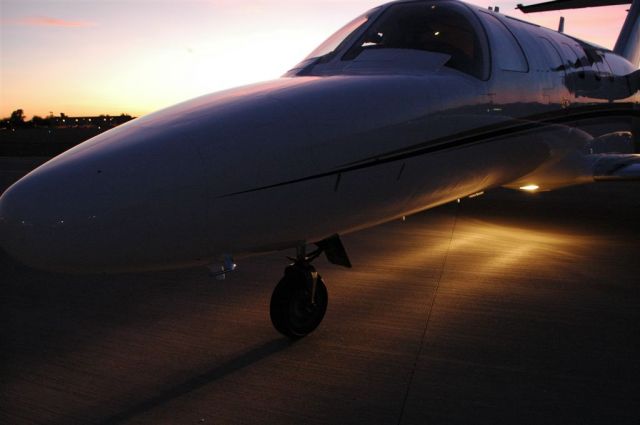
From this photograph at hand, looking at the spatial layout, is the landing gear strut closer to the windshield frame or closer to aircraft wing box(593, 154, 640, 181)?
the windshield frame

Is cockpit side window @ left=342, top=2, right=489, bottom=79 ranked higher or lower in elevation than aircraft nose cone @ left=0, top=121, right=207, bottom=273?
higher

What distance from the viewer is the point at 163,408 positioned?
317 centimetres

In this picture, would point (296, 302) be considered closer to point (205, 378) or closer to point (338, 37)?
point (205, 378)

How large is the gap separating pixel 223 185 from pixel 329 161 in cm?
68

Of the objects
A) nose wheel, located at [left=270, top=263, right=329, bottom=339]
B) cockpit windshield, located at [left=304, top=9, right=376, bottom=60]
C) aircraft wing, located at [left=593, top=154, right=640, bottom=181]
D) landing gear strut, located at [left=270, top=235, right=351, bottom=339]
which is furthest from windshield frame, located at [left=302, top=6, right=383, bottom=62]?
aircraft wing, located at [left=593, top=154, right=640, bottom=181]

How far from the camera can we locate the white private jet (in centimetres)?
267

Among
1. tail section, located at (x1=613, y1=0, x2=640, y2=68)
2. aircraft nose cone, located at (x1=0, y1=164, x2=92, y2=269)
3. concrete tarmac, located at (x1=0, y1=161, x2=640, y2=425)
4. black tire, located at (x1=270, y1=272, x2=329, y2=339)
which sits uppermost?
tail section, located at (x1=613, y1=0, x2=640, y2=68)

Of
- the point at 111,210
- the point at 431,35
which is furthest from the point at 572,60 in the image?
the point at 111,210

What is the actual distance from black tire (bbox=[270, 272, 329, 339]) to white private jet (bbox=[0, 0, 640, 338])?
10 mm

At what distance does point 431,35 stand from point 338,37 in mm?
761

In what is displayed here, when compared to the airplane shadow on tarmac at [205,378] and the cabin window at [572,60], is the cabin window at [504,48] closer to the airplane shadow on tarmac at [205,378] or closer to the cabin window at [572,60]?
the cabin window at [572,60]

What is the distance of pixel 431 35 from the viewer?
4.60 metres

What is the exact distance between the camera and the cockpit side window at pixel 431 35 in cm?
448

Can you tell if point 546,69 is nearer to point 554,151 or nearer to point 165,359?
point 554,151
